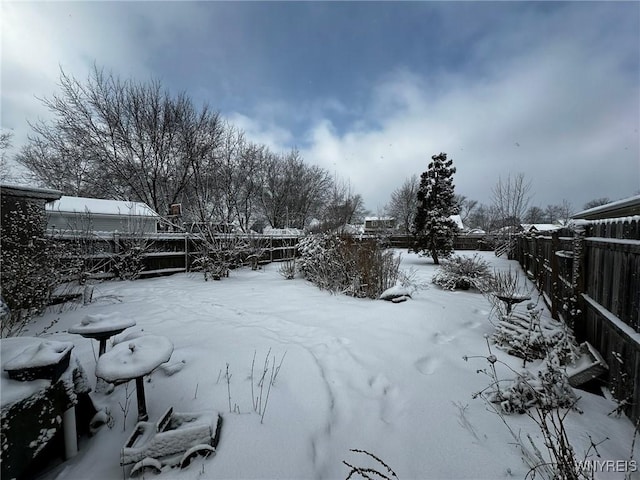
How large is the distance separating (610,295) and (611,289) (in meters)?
0.06

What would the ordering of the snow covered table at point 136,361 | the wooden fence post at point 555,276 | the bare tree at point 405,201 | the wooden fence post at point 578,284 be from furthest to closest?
the bare tree at point 405,201 → the wooden fence post at point 555,276 → the wooden fence post at point 578,284 → the snow covered table at point 136,361

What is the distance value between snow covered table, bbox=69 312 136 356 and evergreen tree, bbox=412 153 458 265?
45.2 feet

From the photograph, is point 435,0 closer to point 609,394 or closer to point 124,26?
point 609,394

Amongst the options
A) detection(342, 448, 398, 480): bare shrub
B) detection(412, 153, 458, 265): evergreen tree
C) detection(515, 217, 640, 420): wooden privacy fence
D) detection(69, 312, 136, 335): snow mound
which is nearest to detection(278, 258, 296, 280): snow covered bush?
detection(69, 312, 136, 335): snow mound

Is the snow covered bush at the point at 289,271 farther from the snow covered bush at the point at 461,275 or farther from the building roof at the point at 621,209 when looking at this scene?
the building roof at the point at 621,209

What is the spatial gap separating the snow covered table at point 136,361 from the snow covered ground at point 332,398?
59 centimetres

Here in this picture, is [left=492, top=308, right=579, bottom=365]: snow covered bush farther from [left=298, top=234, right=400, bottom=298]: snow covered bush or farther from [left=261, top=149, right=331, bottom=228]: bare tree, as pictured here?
[left=261, top=149, right=331, bottom=228]: bare tree

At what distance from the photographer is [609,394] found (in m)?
2.26

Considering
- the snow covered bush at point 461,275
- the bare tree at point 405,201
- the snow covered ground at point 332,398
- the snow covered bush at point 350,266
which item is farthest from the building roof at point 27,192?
the bare tree at point 405,201

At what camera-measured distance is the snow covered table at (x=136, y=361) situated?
1.59m

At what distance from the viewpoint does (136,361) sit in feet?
5.58

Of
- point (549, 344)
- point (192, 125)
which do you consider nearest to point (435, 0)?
point (549, 344)

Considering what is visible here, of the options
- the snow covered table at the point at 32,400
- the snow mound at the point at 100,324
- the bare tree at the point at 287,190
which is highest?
the bare tree at the point at 287,190

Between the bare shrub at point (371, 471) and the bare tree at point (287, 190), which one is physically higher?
the bare tree at point (287, 190)
